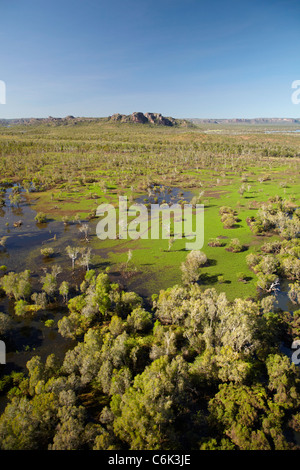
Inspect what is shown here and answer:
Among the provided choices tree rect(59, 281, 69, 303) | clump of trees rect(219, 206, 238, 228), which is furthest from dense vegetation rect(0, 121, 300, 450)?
clump of trees rect(219, 206, 238, 228)

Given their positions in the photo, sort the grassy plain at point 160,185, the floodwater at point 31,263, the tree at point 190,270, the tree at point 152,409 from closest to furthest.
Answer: the tree at point 152,409 < the floodwater at point 31,263 < the tree at point 190,270 < the grassy plain at point 160,185

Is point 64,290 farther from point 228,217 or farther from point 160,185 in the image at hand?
point 160,185

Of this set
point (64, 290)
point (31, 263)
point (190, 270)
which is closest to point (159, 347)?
point (190, 270)

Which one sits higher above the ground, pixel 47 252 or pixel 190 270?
pixel 47 252

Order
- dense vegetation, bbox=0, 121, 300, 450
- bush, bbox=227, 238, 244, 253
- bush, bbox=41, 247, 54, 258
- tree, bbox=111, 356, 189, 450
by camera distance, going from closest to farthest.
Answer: tree, bbox=111, 356, 189, 450 < dense vegetation, bbox=0, 121, 300, 450 < bush, bbox=41, 247, 54, 258 < bush, bbox=227, 238, 244, 253

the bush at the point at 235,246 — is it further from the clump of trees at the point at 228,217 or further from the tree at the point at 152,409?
the tree at the point at 152,409

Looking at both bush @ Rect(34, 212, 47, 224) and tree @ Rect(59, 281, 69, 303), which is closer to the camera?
tree @ Rect(59, 281, 69, 303)

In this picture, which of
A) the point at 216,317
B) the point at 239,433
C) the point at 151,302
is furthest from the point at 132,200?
the point at 239,433

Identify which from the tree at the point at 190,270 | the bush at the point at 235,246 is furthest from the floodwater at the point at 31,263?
the bush at the point at 235,246

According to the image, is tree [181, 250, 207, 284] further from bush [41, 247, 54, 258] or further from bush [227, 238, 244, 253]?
bush [41, 247, 54, 258]
